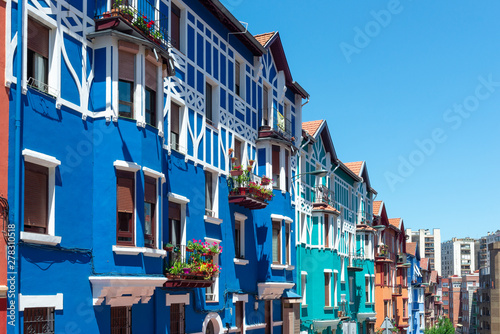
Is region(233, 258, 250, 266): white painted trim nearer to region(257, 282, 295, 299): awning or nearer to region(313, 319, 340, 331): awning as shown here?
region(257, 282, 295, 299): awning

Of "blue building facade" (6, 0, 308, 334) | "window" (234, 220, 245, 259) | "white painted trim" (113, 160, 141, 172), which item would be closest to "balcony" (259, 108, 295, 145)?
"blue building facade" (6, 0, 308, 334)

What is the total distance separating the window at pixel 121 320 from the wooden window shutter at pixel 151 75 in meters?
6.16

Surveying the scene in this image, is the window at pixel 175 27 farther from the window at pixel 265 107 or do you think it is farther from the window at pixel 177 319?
the window at pixel 265 107

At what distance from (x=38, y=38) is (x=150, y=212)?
5.62 m

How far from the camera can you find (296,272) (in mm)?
37812

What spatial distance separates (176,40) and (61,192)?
347 inches

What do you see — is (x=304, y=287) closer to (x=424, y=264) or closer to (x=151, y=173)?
(x=151, y=173)

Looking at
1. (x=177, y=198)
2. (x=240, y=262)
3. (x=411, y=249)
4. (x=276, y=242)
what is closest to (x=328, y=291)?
(x=276, y=242)

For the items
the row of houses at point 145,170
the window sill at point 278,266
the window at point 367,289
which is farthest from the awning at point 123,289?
the window at point 367,289

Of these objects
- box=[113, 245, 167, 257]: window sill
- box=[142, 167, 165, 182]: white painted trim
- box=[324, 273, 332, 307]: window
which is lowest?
box=[324, 273, 332, 307]: window

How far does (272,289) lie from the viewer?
30.5 metres

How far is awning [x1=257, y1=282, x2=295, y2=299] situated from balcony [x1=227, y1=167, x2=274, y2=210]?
3.57 m

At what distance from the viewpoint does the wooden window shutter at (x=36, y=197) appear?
15.6 meters

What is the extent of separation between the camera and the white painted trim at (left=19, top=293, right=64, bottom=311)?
49.2 ft
